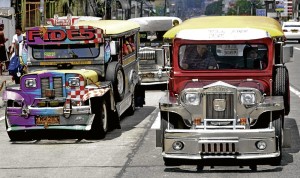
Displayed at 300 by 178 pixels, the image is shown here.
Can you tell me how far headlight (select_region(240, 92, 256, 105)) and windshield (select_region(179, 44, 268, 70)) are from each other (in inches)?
41.2

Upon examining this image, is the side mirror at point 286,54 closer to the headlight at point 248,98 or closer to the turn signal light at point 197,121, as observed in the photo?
the headlight at point 248,98

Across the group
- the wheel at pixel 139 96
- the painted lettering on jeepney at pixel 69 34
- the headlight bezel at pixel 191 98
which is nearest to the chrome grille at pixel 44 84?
the painted lettering on jeepney at pixel 69 34

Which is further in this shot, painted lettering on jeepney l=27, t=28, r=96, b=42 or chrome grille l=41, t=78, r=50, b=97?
painted lettering on jeepney l=27, t=28, r=96, b=42

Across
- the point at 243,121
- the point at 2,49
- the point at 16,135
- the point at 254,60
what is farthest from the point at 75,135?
the point at 2,49

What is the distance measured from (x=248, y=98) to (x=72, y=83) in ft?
14.1

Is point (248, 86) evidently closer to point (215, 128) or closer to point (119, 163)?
point (215, 128)

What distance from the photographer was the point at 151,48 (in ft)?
84.8

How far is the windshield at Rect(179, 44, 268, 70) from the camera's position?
1274 cm

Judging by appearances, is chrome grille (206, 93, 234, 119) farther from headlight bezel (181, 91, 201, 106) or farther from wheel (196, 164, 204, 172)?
wheel (196, 164, 204, 172)

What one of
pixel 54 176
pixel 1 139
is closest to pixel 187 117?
pixel 54 176

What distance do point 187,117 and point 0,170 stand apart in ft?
9.64

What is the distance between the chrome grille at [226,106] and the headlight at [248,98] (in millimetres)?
174

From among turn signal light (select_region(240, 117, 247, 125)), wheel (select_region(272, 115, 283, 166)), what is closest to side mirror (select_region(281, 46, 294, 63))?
wheel (select_region(272, 115, 283, 166))

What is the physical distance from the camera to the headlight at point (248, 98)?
11.9m
